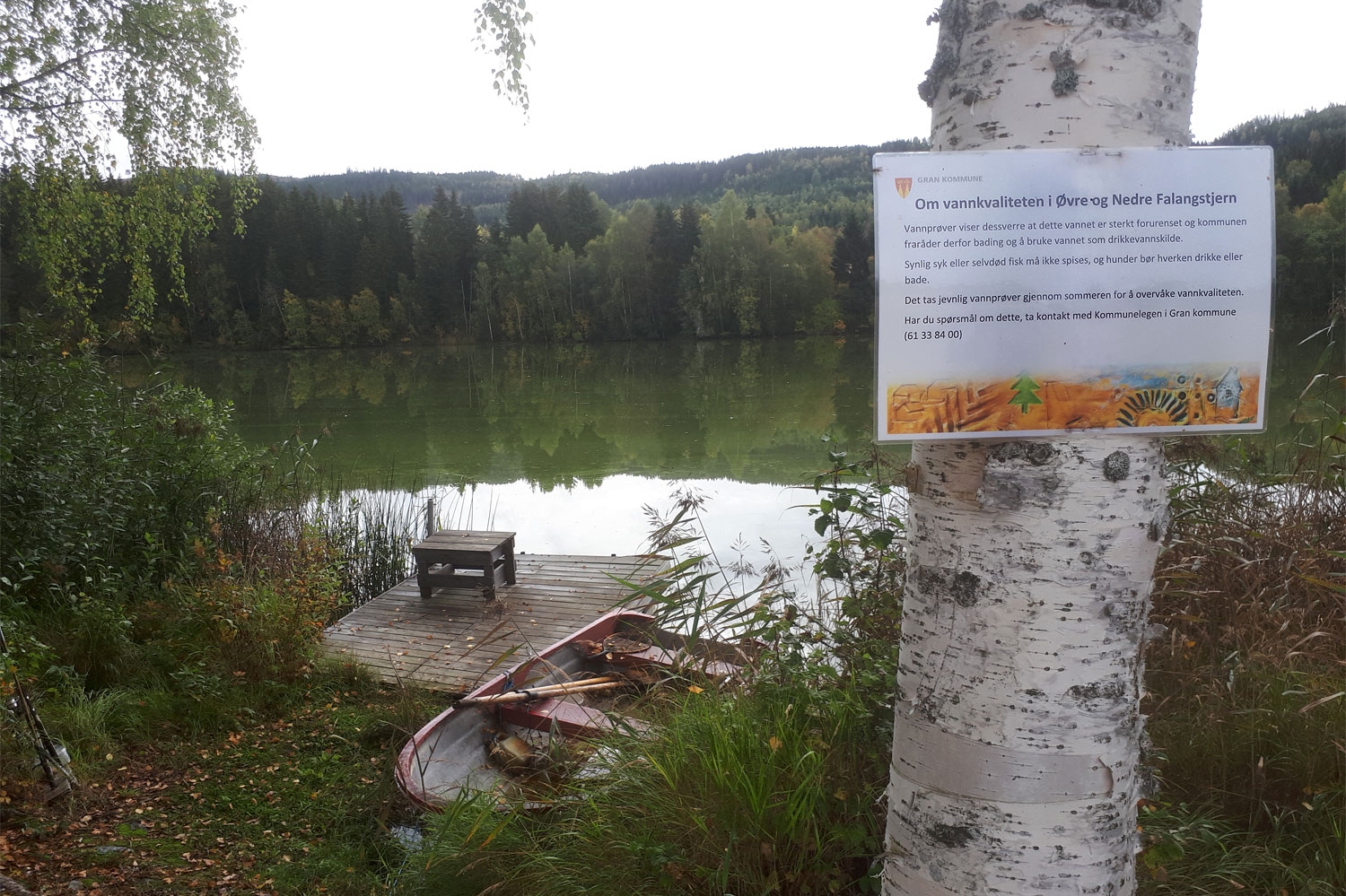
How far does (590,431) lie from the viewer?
16672 mm

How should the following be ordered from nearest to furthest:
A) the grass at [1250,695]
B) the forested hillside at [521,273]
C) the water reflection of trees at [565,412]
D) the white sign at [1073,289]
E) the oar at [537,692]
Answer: the white sign at [1073,289] < the grass at [1250,695] < the oar at [537,692] < the water reflection of trees at [565,412] < the forested hillside at [521,273]

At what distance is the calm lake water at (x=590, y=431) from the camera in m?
9.49

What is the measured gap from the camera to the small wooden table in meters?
6.20

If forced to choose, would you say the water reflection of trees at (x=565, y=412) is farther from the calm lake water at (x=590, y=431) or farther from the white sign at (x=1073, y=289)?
the white sign at (x=1073, y=289)

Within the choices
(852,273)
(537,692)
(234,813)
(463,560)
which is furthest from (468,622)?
(852,273)

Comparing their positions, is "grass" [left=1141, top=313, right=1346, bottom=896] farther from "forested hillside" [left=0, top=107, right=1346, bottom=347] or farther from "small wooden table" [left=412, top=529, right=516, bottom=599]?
"forested hillside" [left=0, top=107, right=1346, bottom=347]

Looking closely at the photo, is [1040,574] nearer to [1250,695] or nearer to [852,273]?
[1250,695]

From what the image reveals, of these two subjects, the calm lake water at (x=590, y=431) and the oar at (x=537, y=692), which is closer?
the oar at (x=537, y=692)

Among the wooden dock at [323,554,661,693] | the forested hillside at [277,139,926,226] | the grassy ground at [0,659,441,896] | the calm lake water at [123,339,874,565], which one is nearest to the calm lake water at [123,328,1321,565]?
the calm lake water at [123,339,874,565]

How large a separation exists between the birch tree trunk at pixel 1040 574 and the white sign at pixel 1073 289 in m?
0.05

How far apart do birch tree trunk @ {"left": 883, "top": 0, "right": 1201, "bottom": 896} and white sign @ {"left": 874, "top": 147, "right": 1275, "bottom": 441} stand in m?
0.05

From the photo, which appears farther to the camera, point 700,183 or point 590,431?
point 700,183

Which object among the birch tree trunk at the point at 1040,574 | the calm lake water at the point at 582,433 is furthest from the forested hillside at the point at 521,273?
the birch tree trunk at the point at 1040,574

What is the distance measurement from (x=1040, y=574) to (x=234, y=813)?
321 cm
